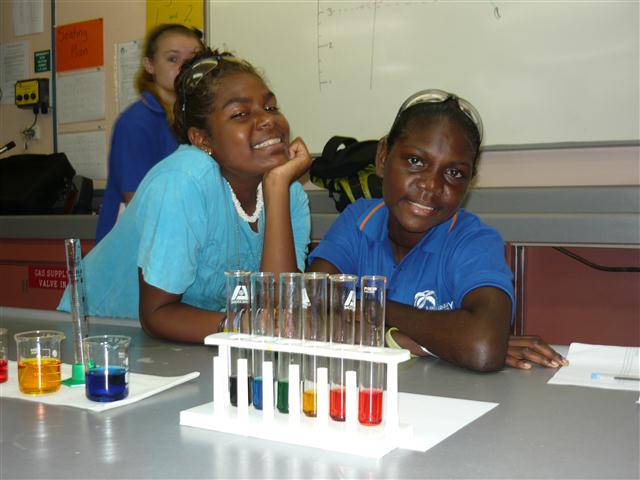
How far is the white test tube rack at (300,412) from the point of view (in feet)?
2.11

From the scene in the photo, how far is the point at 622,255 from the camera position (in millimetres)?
2014

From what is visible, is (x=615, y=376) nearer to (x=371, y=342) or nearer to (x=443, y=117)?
(x=371, y=342)

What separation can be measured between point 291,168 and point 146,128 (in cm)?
88

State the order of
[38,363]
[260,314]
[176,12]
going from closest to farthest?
1. [260,314]
2. [38,363]
3. [176,12]

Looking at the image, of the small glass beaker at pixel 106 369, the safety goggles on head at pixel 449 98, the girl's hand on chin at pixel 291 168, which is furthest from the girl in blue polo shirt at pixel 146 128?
the small glass beaker at pixel 106 369

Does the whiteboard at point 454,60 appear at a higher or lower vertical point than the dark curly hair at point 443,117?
higher

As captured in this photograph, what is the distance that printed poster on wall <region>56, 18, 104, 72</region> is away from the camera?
3662 millimetres

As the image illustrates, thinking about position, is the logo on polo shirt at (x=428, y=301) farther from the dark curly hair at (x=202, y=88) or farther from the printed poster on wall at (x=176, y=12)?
the printed poster on wall at (x=176, y=12)

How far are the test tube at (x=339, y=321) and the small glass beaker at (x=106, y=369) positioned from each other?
0.27m

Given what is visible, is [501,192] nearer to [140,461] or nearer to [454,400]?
[454,400]

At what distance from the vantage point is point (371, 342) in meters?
0.70

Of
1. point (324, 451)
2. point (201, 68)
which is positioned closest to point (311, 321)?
point (324, 451)

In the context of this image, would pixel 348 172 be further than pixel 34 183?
No

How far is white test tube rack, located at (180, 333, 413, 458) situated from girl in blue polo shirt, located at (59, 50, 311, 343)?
550 millimetres
